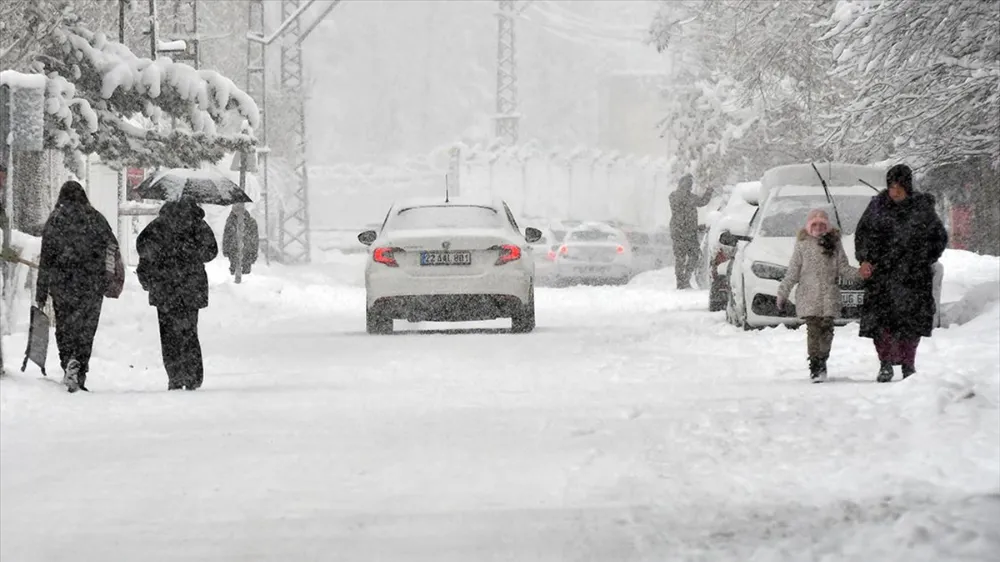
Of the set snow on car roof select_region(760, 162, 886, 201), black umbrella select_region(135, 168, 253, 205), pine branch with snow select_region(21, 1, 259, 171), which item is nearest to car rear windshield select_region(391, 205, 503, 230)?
snow on car roof select_region(760, 162, 886, 201)

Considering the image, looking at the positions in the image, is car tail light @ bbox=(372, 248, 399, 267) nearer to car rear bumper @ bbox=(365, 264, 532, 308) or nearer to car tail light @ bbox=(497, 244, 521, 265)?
car rear bumper @ bbox=(365, 264, 532, 308)

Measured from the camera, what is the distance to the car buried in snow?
1786 centimetres

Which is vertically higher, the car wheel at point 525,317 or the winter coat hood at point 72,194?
the winter coat hood at point 72,194

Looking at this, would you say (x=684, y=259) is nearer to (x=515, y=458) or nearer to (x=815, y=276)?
(x=815, y=276)

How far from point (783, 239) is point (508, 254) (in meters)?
2.82

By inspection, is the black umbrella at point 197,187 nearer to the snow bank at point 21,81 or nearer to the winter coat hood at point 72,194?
the snow bank at point 21,81

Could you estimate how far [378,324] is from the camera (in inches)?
801

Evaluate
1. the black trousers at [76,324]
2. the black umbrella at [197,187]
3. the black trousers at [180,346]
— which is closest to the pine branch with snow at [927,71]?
the black trousers at [180,346]

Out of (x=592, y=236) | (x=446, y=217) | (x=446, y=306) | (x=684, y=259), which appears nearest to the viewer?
(x=446, y=306)

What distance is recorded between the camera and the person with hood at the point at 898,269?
13.1m

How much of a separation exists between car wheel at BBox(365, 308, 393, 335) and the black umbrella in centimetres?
869

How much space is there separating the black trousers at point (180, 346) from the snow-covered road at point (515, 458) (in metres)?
A: 0.23

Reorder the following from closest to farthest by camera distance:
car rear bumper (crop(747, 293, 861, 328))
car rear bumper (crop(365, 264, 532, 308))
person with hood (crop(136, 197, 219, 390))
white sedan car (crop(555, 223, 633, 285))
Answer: person with hood (crop(136, 197, 219, 390))
car rear bumper (crop(747, 293, 861, 328))
car rear bumper (crop(365, 264, 532, 308))
white sedan car (crop(555, 223, 633, 285))

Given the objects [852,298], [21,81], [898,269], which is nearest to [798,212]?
[852,298]
